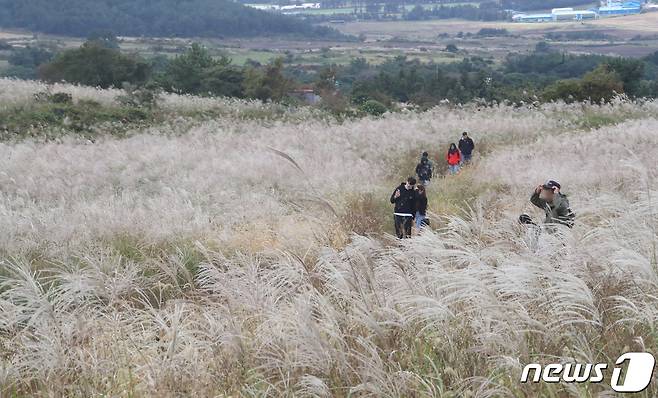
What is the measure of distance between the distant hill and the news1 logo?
13443cm

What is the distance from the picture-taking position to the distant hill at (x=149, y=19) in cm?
12556

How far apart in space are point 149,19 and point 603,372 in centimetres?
15327

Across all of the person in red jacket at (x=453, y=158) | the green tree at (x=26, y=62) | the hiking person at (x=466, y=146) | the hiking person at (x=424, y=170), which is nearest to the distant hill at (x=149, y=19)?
the green tree at (x=26, y=62)

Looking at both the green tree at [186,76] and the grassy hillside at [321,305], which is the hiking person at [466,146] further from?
the green tree at [186,76]

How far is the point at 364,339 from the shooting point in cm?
385

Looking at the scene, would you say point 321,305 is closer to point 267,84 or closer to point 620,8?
point 267,84

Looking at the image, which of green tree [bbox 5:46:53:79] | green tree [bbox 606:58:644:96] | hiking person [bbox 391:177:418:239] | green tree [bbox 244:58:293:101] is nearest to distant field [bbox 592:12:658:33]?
green tree [bbox 606:58:644:96]

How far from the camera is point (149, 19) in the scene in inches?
5679

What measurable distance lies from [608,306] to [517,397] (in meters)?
1.10

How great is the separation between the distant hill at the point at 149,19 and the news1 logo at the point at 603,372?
13443 centimetres

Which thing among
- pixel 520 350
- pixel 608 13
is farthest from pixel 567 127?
pixel 608 13

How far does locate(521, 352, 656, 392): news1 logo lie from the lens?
3.12 metres

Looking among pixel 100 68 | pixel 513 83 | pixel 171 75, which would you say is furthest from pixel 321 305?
pixel 513 83

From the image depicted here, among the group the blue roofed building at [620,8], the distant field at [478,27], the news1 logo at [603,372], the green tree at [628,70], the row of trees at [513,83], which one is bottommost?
the row of trees at [513,83]
